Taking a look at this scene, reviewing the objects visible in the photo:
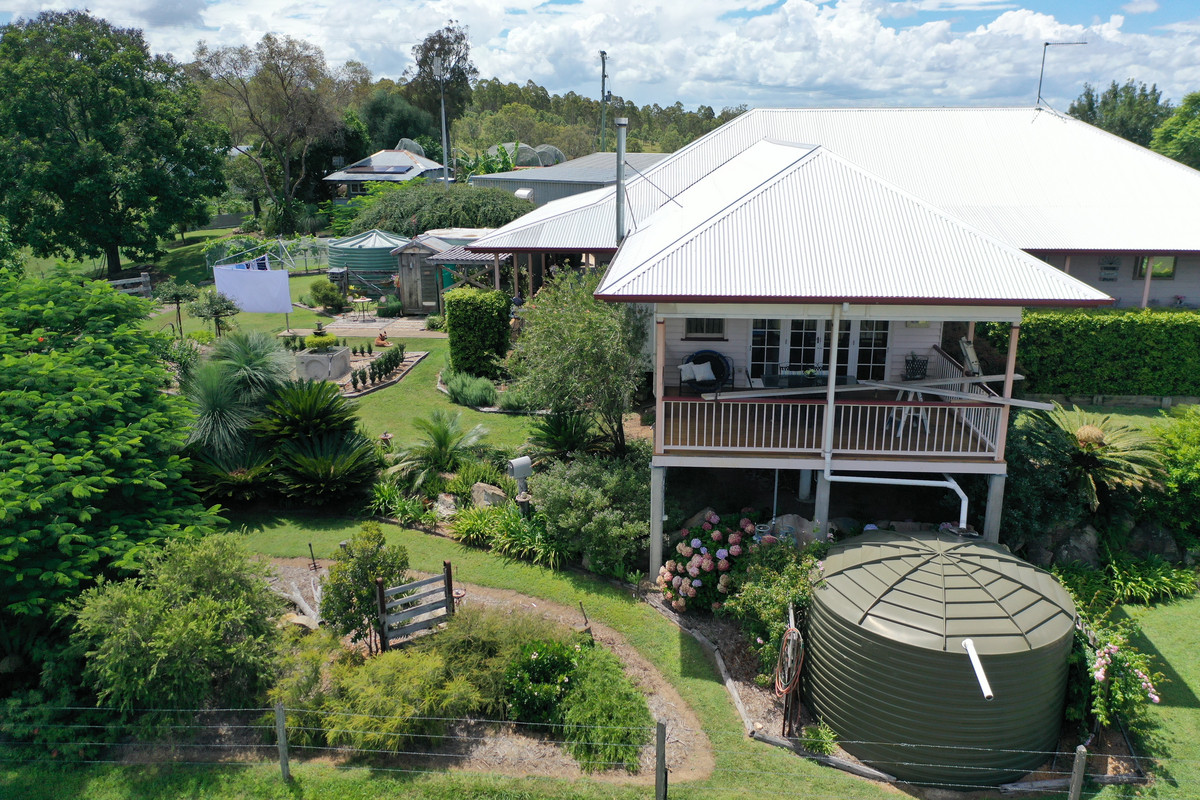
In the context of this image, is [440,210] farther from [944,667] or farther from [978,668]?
[978,668]

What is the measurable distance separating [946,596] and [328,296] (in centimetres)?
2550

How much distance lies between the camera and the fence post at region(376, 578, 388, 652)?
10.4 metres

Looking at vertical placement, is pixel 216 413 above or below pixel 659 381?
below

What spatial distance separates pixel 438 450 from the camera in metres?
15.7

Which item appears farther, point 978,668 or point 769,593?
point 769,593

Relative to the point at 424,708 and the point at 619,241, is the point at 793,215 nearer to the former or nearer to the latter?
the point at 619,241

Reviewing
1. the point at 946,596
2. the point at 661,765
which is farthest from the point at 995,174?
the point at 661,765

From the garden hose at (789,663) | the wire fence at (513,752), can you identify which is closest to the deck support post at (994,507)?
the wire fence at (513,752)

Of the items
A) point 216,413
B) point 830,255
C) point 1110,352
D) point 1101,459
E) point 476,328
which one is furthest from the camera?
point 476,328

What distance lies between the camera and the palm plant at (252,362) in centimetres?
1562

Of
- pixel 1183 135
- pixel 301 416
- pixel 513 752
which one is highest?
pixel 1183 135

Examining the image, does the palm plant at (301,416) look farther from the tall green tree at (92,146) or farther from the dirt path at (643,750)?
the tall green tree at (92,146)

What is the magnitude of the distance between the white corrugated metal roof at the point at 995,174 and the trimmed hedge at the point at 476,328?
1.67 metres

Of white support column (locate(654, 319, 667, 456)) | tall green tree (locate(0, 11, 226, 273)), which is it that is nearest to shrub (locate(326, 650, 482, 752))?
white support column (locate(654, 319, 667, 456))
